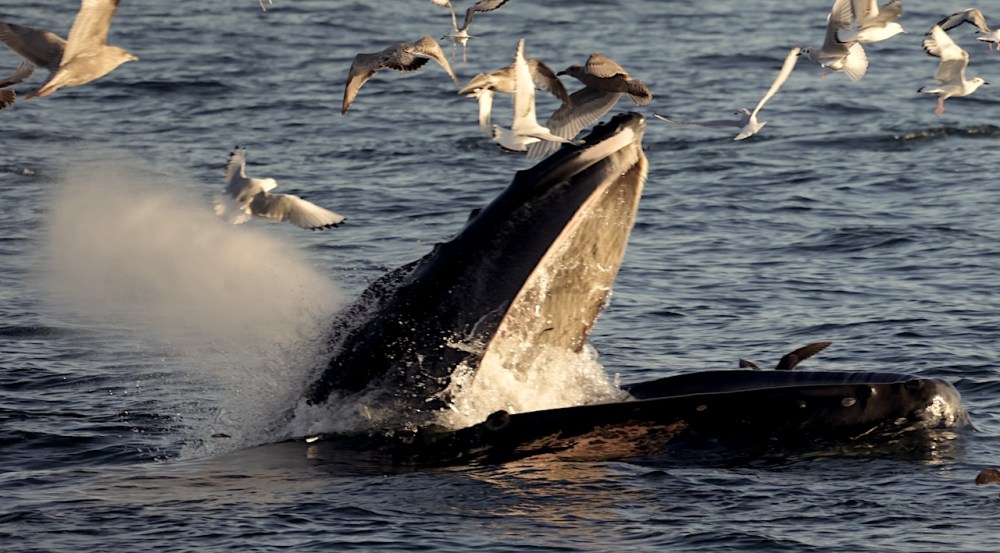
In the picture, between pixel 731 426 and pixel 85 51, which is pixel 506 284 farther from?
pixel 85 51

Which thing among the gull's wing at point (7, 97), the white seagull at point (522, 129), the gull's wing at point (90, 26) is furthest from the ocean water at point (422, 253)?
the gull's wing at point (90, 26)

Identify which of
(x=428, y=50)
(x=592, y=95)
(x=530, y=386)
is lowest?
(x=530, y=386)

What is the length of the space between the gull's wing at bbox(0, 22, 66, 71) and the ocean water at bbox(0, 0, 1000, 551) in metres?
2.59

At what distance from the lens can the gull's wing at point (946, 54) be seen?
16688 millimetres

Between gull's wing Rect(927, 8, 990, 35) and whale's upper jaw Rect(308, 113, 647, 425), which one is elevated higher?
gull's wing Rect(927, 8, 990, 35)

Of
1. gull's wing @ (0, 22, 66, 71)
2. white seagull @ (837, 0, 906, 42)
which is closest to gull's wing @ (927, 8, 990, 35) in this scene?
white seagull @ (837, 0, 906, 42)

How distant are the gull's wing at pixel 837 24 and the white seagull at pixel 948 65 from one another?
1429mm

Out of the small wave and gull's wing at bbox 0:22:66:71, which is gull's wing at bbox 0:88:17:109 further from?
the small wave

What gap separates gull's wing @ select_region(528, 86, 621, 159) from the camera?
13.0 metres

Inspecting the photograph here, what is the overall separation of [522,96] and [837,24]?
13.6 ft

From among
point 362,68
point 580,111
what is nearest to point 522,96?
point 580,111

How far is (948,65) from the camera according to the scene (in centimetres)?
1761

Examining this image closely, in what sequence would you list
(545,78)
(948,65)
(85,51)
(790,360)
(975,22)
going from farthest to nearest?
1. (948,65)
2. (975,22)
3. (545,78)
4. (85,51)
5. (790,360)

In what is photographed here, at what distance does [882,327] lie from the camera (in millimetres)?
15883
